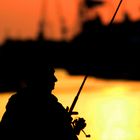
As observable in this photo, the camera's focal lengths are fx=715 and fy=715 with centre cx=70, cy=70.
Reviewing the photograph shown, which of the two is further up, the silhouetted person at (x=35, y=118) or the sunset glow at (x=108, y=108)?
the sunset glow at (x=108, y=108)

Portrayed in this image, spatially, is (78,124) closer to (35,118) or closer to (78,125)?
(78,125)

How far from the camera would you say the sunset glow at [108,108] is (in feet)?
125

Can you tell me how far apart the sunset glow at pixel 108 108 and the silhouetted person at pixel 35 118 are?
2028cm

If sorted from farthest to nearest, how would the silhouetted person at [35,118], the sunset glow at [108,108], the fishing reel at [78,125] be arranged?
the sunset glow at [108,108]
the fishing reel at [78,125]
the silhouetted person at [35,118]

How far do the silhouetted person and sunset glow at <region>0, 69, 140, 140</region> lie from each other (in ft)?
66.5

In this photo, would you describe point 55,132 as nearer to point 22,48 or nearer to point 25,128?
point 25,128

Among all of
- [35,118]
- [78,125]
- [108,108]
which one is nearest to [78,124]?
[78,125]

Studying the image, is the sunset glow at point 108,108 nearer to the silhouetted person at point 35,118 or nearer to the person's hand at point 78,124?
the person's hand at point 78,124

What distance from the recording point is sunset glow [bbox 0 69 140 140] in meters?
38.1

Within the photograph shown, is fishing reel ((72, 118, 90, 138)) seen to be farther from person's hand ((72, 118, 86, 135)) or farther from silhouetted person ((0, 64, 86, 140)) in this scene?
silhouetted person ((0, 64, 86, 140))

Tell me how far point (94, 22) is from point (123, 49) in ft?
77.3

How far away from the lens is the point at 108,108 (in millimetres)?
65312

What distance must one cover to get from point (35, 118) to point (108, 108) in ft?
190

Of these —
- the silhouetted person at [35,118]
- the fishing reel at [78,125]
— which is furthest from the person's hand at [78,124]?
the silhouetted person at [35,118]
